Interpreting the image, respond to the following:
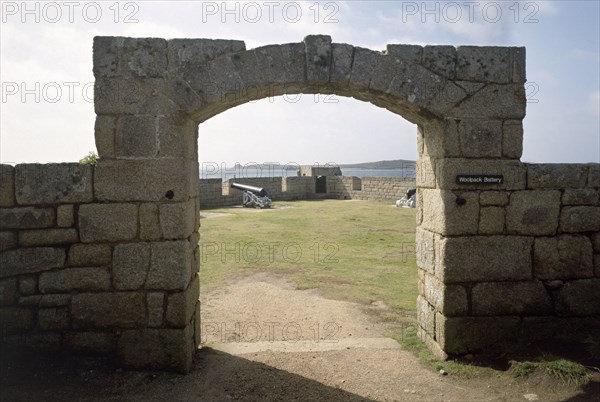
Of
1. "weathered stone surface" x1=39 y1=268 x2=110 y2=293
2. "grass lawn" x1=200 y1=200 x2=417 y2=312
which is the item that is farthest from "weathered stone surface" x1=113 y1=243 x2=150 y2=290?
"grass lawn" x1=200 y1=200 x2=417 y2=312

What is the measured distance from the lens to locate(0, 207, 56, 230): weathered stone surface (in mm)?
4160

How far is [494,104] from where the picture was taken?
461 centimetres

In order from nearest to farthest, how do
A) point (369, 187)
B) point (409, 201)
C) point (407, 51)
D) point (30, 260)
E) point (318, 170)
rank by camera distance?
point (30, 260) < point (407, 51) < point (409, 201) < point (369, 187) < point (318, 170)

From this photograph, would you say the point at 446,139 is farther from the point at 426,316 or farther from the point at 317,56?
the point at 426,316

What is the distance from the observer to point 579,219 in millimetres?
4750

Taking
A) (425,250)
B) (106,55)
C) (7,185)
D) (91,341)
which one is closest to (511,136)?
(425,250)

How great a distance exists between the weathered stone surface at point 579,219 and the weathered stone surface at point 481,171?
0.60 metres

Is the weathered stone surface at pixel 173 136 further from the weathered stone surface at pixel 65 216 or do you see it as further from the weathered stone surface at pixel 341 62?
the weathered stone surface at pixel 341 62

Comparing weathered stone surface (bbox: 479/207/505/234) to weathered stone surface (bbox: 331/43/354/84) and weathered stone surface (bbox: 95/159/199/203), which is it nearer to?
weathered stone surface (bbox: 331/43/354/84)

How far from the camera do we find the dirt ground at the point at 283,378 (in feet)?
12.9

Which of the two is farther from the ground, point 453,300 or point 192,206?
point 192,206

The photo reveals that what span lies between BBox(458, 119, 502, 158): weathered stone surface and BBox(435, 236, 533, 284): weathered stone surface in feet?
2.93

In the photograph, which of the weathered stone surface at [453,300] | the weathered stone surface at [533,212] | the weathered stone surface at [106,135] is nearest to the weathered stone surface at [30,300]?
the weathered stone surface at [106,135]

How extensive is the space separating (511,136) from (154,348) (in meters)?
4.25
